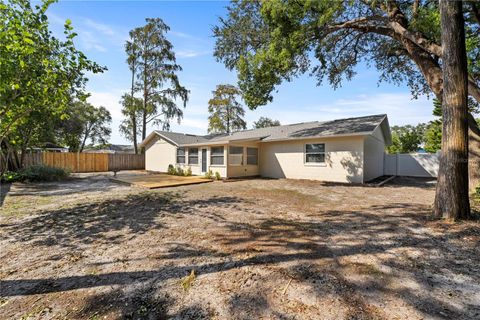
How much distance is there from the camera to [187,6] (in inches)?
300

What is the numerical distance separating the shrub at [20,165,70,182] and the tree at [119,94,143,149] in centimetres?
899

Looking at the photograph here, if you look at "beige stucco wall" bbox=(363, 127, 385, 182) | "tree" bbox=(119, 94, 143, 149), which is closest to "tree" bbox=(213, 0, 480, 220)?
"beige stucco wall" bbox=(363, 127, 385, 182)

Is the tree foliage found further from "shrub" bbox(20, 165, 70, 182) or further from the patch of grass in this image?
"shrub" bbox(20, 165, 70, 182)

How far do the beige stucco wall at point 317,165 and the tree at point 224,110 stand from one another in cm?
1512

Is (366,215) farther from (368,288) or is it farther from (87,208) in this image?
(87,208)

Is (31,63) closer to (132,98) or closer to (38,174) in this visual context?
(38,174)

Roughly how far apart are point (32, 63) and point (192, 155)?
11.1 metres

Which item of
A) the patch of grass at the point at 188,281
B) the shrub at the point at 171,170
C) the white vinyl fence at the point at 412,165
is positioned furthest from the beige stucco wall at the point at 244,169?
the patch of grass at the point at 188,281

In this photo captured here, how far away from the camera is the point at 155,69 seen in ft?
66.8

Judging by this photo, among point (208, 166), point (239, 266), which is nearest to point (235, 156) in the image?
point (208, 166)

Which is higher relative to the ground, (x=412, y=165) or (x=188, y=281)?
(x=412, y=165)

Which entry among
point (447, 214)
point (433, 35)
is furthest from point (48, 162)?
point (433, 35)

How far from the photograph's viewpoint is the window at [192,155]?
48.0 ft

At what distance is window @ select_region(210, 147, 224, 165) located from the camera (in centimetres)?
1305
